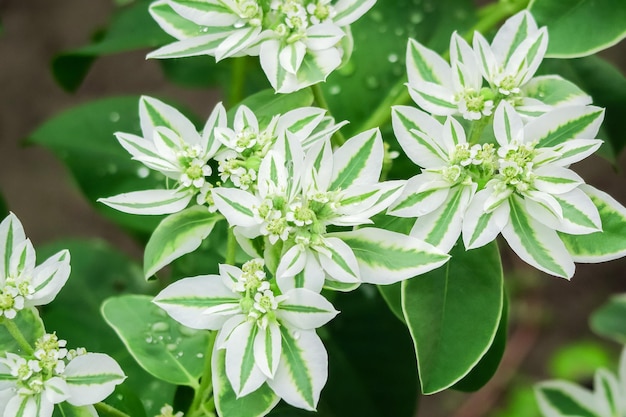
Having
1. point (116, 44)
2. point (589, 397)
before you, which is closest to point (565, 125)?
point (589, 397)

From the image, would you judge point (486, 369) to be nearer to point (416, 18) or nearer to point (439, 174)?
point (439, 174)

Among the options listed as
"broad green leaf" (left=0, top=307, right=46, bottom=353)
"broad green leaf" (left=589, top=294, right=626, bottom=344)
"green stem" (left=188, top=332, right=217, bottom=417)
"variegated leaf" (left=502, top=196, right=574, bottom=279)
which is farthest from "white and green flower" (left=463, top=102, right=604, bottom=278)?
"broad green leaf" (left=589, top=294, right=626, bottom=344)

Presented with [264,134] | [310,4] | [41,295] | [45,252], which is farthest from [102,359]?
[45,252]

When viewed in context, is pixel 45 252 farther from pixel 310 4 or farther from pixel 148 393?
pixel 310 4

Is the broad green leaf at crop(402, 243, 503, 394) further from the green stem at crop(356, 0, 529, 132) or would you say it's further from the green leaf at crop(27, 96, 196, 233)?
the green leaf at crop(27, 96, 196, 233)

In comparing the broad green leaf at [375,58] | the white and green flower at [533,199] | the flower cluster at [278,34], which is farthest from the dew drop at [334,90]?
the white and green flower at [533,199]

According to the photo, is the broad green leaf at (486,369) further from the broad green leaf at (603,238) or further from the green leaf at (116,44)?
the green leaf at (116,44)
